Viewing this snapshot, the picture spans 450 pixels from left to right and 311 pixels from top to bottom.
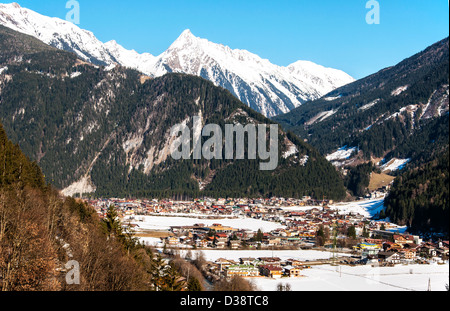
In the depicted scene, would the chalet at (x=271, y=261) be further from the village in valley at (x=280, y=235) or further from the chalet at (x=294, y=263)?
the chalet at (x=294, y=263)

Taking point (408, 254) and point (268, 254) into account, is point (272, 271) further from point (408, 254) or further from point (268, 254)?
point (408, 254)

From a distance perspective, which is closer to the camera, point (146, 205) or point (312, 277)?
point (312, 277)

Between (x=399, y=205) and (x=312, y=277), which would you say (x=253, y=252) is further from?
(x=399, y=205)

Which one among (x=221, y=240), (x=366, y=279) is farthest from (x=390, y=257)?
(x=221, y=240)
